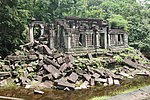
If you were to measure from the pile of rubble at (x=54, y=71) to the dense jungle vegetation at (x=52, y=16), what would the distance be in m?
2.34

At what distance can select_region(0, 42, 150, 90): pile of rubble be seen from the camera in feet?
55.8

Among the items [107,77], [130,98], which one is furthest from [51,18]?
[130,98]

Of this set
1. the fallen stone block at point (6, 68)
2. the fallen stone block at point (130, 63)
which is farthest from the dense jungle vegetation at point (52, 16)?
the fallen stone block at point (130, 63)

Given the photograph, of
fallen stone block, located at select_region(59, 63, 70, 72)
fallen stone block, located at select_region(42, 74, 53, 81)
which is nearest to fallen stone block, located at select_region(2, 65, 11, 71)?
fallen stone block, located at select_region(42, 74, 53, 81)

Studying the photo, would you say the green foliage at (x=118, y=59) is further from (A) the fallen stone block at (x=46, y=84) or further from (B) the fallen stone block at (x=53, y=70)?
(A) the fallen stone block at (x=46, y=84)

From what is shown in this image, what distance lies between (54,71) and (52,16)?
72.4 ft

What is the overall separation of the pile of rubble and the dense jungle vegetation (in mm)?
2342

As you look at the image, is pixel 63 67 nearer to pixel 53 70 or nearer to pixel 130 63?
pixel 53 70

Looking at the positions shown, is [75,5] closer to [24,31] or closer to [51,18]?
[51,18]

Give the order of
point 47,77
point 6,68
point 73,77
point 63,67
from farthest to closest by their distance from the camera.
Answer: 1. point 63,67
2. point 6,68
3. point 73,77
4. point 47,77

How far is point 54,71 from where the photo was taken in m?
17.9

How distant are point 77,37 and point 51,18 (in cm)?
1577

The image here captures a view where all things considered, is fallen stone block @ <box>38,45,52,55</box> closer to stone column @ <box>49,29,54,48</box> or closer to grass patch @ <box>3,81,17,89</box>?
stone column @ <box>49,29,54,48</box>

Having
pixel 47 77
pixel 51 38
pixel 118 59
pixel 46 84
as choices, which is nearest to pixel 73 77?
Answer: pixel 47 77
